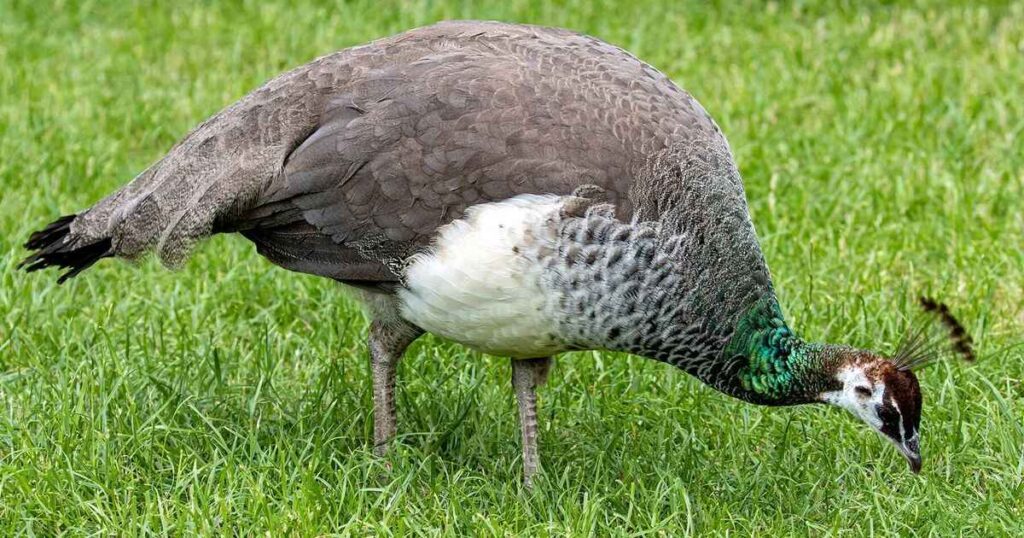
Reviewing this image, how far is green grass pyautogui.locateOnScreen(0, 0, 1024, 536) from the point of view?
4.19m

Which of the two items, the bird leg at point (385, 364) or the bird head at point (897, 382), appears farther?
the bird leg at point (385, 364)

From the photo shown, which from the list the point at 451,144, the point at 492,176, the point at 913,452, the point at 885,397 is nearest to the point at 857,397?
the point at 885,397

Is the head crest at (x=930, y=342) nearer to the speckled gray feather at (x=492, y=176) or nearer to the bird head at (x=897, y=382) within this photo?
the bird head at (x=897, y=382)

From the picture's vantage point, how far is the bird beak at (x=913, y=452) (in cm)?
401

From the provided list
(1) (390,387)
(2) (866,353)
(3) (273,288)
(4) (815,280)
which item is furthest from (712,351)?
(3) (273,288)

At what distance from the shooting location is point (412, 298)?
4207mm

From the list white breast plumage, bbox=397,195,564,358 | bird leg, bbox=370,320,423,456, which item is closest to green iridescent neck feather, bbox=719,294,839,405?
white breast plumage, bbox=397,195,564,358

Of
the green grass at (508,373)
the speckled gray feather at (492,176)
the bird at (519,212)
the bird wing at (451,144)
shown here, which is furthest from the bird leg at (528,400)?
the bird wing at (451,144)

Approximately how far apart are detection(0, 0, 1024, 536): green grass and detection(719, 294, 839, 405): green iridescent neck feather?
0.34 meters

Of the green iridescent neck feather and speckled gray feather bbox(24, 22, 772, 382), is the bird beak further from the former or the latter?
speckled gray feather bbox(24, 22, 772, 382)

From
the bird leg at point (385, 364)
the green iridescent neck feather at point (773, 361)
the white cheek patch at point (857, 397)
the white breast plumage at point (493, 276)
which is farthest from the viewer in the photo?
the bird leg at point (385, 364)

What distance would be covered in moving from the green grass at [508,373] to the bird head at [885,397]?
0.79 ft

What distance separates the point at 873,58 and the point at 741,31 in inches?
31.1

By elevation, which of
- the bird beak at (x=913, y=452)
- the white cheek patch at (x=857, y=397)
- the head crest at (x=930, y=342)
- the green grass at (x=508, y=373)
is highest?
the head crest at (x=930, y=342)
